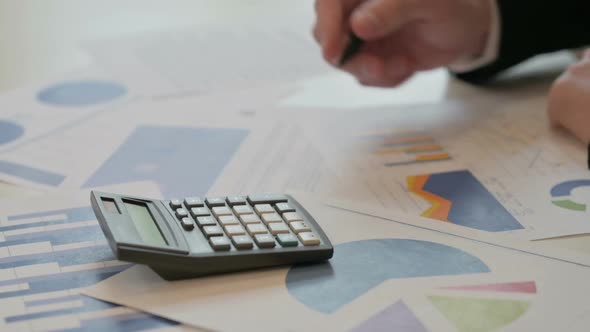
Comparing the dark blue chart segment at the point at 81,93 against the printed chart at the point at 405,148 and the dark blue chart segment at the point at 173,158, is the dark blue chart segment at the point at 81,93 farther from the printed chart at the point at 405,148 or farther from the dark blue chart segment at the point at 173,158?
the printed chart at the point at 405,148

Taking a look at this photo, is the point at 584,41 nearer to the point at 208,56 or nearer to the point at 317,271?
the point at 208,56

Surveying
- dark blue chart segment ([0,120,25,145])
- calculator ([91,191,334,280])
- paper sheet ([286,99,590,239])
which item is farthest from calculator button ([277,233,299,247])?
dark blue chart segment ([0,120,25,145])

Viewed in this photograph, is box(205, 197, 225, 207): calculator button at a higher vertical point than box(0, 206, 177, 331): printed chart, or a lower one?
higher

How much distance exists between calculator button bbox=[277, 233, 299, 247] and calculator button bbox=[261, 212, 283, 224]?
0.02 m

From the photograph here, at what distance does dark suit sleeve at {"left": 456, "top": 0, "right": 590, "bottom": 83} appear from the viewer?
2.72 ft

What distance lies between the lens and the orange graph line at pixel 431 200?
0.53m

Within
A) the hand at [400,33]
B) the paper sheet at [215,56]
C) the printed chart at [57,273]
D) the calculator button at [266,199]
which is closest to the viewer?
the printed chart at [57,273]

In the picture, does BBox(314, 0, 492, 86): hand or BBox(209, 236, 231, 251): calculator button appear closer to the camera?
BBox(209, 236, 231, 251): calculator button

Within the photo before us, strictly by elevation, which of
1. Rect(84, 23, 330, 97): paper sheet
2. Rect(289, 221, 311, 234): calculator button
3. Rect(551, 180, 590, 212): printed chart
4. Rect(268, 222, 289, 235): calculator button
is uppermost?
Rect(268, 222, 289, 235): calculator button

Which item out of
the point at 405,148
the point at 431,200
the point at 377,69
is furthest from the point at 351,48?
the point at 431,200

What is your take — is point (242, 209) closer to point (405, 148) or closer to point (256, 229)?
point (256, 229)

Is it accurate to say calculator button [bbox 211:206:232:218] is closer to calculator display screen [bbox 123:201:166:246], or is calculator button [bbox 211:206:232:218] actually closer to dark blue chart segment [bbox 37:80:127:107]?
calculator display screen [bbox 123:201:166:246]

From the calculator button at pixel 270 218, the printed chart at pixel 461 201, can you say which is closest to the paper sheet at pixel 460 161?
the printed chart at pixel 461 201

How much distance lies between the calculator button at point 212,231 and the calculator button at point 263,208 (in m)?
0.04
